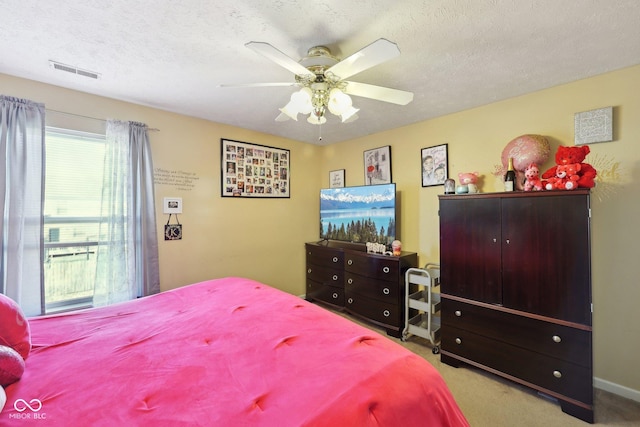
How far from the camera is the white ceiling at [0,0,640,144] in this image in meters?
1.39

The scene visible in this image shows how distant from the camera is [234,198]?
134 inches

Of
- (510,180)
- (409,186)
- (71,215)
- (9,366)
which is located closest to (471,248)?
(510,180)

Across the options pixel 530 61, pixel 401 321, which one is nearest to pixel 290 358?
pixel 401 321

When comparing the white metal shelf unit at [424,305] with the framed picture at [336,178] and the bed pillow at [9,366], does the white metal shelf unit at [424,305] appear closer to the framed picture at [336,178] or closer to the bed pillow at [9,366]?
the framed picture at [336,178]

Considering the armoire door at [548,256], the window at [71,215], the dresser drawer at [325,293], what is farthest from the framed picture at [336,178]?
the window at [71,215]

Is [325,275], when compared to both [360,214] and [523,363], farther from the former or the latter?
[523,363]

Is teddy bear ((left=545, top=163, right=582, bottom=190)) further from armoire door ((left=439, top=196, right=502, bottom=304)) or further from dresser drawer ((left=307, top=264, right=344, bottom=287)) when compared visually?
dresser drawer ((left=307, top=264, right=344, bottom=287))

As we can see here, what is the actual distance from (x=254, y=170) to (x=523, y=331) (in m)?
3.24

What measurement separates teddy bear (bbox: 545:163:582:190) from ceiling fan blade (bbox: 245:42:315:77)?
1.85 metres

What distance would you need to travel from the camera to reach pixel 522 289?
204 cm

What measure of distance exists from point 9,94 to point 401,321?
4063 millimetres

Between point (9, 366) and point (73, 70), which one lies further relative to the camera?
point (73, 70)

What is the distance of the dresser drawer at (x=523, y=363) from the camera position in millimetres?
1780

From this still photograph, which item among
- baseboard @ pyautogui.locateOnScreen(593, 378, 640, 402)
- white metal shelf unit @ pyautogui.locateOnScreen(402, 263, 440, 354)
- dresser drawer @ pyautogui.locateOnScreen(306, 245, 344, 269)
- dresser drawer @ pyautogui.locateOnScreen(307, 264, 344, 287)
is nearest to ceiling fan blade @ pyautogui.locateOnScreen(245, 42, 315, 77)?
white metal shelf unit @ pyautogui.locateOnScreen(402, 263, 440, 354)
